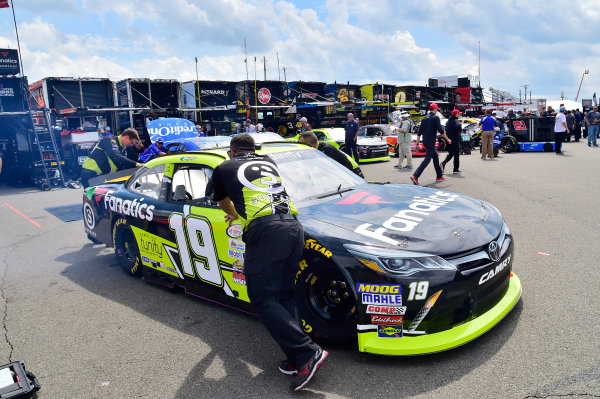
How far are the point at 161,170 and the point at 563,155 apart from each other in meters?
15.8

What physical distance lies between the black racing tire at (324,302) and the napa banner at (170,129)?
29.6ft

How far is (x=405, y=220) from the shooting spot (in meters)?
3.55

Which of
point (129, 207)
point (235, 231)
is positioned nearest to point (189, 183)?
point (129, 207)

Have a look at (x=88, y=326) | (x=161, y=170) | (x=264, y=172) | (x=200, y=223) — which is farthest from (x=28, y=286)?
(x=264, y=172)

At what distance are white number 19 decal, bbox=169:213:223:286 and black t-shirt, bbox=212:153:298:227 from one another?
2.96ft

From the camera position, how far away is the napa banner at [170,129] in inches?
455

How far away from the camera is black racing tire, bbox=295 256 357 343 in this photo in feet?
10.8

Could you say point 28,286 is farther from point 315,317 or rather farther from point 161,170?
point 315,317

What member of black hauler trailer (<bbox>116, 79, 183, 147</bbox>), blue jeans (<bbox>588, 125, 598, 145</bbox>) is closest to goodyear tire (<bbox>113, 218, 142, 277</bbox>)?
black hauler trailer (<bbox>116, 79, 183, 147</bbox>)

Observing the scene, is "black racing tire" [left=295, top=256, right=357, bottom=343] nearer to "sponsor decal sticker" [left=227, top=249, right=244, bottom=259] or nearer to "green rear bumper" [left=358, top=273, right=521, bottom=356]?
"green rear bumper" [left=358, top=273, right=521, bottom=356]

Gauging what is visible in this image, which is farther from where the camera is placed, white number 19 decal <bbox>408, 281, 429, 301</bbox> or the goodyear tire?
the goodyear tire

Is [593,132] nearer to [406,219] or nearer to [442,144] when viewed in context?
[442,144]

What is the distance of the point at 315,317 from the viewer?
3.42m

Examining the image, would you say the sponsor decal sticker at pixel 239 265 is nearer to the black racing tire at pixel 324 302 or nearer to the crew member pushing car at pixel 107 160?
the black racing tire at pixel 324 302
